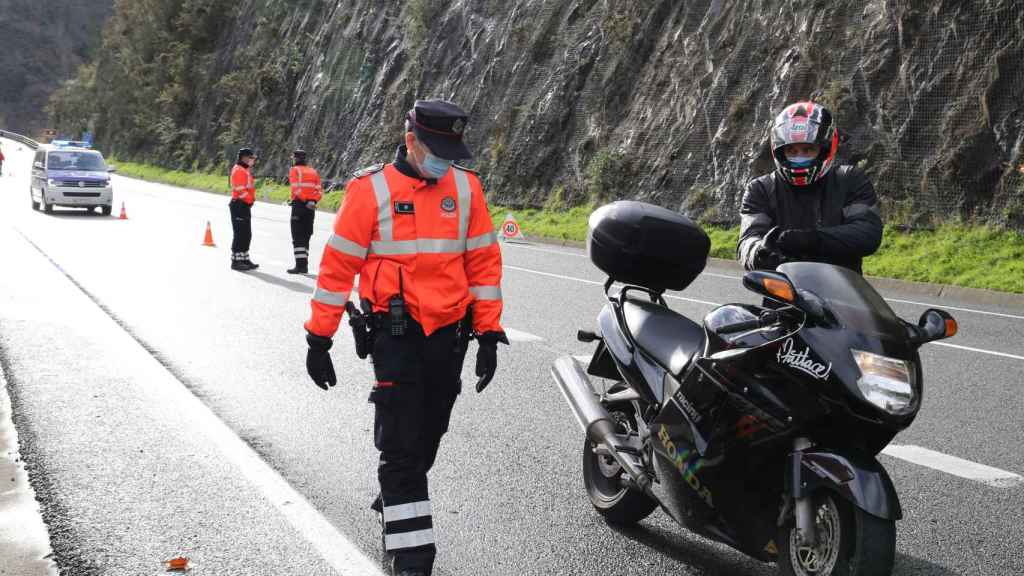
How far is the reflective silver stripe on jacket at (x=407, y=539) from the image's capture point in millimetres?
4039

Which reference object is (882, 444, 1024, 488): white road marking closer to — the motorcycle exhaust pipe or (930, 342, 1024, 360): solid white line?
the motorcycle exhaust pipe

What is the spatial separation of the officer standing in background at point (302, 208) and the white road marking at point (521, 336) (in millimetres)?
5498

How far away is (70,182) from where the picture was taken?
26.1m

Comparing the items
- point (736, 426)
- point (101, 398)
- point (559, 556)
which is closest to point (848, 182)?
point (736, 426)


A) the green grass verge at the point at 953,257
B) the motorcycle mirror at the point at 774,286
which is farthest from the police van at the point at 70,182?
the motorcycle mirror at the point at 774,286

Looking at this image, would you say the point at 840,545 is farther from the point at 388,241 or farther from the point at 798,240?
the point at 388,241

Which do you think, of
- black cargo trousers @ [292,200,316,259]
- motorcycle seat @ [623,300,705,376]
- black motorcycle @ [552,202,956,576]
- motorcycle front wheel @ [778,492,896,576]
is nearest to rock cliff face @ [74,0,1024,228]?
black cargo trousers @ [292,200,316,259]

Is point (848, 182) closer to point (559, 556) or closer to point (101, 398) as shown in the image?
point (559, 556)

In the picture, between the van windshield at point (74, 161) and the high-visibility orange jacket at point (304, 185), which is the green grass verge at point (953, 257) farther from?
the van windshield at point (74, 161)

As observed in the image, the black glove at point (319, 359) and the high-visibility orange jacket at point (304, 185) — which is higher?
the black glove at point (319, 359)

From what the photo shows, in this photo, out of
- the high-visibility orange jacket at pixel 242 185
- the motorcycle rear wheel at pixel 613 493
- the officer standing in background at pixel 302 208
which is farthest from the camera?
the high-visibility orange jacket at pixel 242 185

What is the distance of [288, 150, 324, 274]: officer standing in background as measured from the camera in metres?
14.7

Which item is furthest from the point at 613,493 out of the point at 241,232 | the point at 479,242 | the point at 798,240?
the point at 241,232

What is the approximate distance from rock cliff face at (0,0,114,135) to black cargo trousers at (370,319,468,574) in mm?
107028
